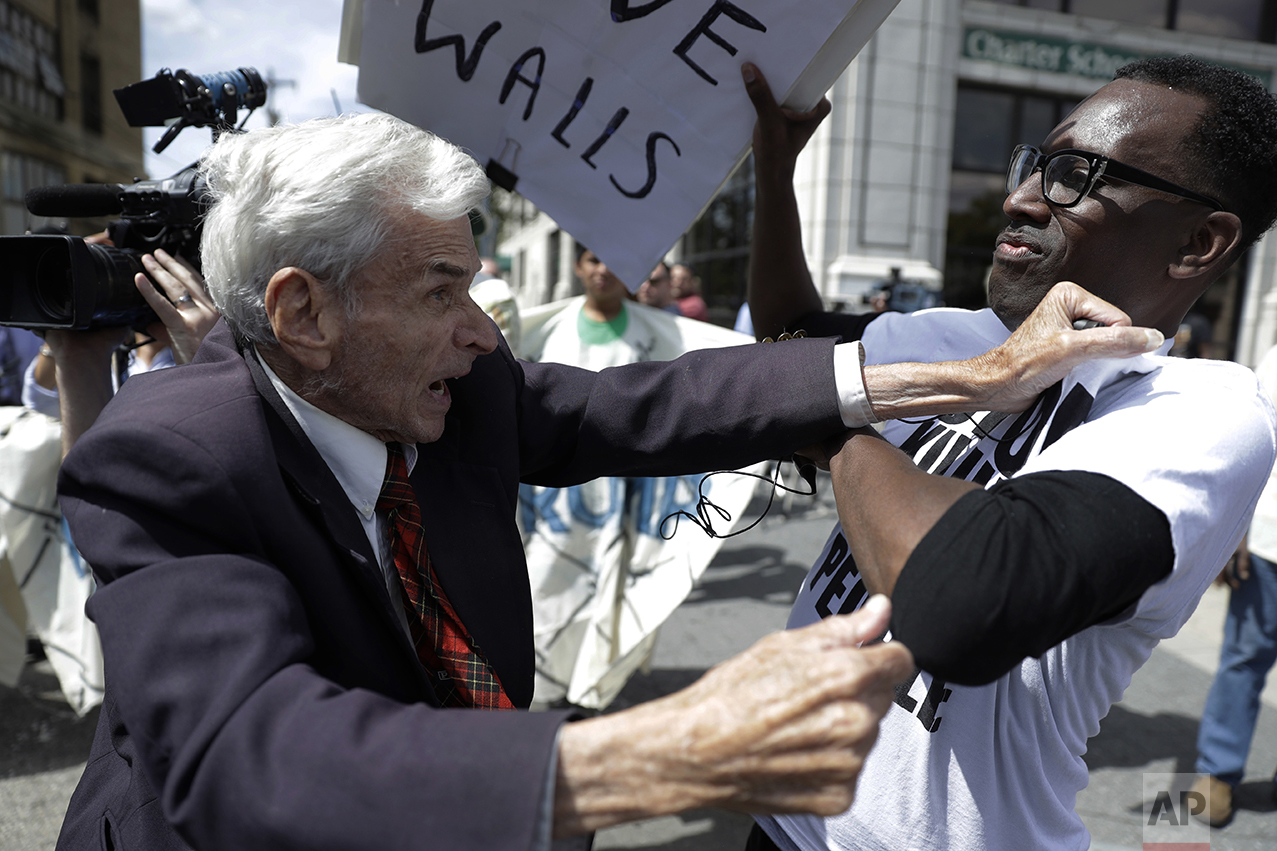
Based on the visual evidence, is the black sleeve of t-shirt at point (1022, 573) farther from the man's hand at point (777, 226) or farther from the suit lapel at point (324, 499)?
the man's hand at point (777, 226)

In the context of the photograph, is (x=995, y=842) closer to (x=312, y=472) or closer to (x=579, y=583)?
(x=312, y=472)

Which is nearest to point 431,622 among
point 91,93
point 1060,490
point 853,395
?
point 853,395

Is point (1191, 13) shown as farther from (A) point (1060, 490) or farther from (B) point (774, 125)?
(A) point (1060, 490)

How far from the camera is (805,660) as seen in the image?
2.37 ft

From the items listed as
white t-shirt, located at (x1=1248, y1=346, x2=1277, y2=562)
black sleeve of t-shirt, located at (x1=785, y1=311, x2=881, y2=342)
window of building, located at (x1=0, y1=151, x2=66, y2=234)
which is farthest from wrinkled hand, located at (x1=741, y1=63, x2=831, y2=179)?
window of building, located at (x1=0, y1=151, x2=66, y2=234)

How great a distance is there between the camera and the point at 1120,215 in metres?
1.20

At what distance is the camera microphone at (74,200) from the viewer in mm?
1614

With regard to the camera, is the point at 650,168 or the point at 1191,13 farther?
the point at 1191,13

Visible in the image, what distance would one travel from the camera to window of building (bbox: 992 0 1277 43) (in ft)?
36.6

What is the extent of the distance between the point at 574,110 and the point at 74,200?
978 millimetres

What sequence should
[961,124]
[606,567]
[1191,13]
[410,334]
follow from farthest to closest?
[1191,13], [961,124], [606,567], [410,334]

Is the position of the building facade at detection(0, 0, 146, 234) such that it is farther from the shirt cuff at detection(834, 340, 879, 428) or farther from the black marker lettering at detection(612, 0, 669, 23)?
the shirt cuff at detection(834, 340, 879, 428)

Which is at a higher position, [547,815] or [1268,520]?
[547,815]

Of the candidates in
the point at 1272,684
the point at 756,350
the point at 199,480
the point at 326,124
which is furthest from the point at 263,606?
the point at 1272,684
